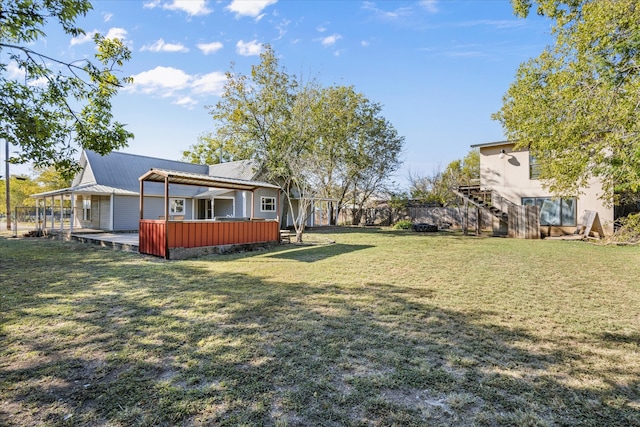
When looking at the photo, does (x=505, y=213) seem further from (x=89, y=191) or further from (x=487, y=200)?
(x=89, y=191)

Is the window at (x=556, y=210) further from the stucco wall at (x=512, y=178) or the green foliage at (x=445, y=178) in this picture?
the green foliage at (x=445, y=178)

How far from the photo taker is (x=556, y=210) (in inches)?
638

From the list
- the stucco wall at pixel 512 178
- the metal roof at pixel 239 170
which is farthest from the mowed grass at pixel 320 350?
the metal roof at pixel 239 170

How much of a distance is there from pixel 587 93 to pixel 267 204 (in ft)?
55.8

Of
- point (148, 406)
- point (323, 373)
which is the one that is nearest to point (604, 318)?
point (323, 373)

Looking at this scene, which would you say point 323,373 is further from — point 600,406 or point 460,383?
point 600,406

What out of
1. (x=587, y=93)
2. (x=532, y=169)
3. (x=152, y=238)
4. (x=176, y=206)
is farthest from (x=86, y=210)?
(x=532, y=169)

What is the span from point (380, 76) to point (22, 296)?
54.3ft

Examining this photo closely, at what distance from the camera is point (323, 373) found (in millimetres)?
2803

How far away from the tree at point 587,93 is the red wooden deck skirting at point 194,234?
Result: 33.1 ft

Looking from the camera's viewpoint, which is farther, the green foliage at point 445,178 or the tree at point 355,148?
the green foliage at point 445,178

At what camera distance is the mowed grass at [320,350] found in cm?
229

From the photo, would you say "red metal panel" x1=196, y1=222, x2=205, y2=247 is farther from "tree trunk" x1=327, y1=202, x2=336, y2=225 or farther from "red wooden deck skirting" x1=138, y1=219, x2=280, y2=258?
"tree trunk" x1=327, y1=202, x2=336, y2=225

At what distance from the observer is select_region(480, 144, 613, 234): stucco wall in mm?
15719
